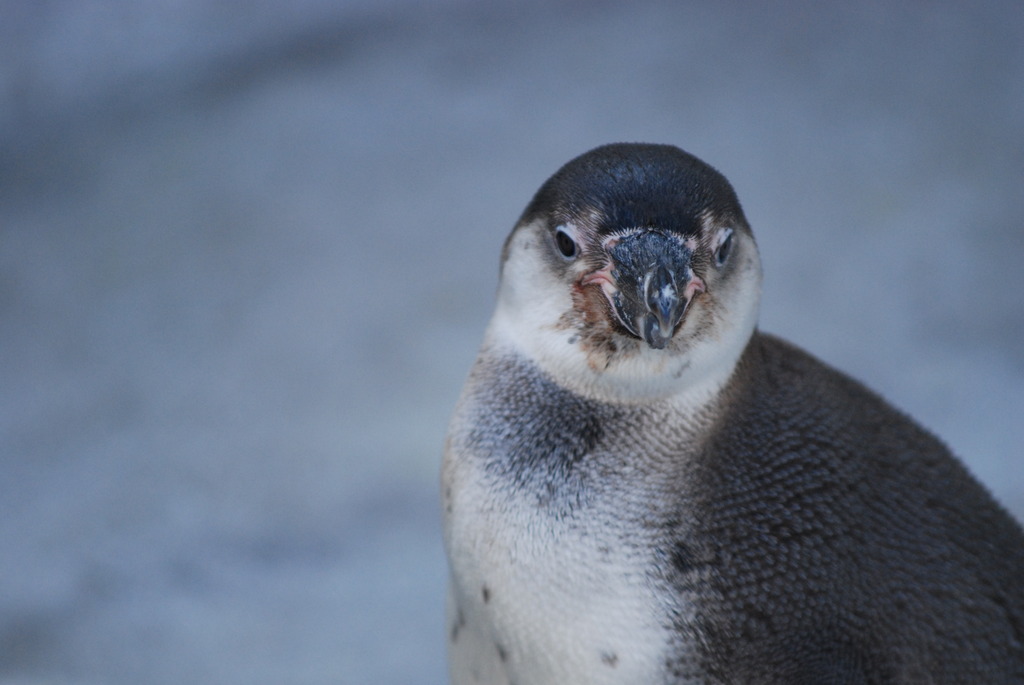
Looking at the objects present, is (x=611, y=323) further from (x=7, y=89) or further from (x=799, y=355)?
(x=7, y=89)

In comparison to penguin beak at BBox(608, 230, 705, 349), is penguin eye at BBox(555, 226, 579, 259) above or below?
above

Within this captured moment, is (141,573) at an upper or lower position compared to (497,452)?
upper

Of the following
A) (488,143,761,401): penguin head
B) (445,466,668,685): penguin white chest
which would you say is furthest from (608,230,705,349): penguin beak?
(445,466,668,685): penguin white chest

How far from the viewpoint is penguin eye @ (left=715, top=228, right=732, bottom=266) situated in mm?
1062

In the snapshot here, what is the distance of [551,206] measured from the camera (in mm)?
1086

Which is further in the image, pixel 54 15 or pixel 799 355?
pixel 54 15

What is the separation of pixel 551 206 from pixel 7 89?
127cm

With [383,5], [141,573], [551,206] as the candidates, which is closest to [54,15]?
[383,5]

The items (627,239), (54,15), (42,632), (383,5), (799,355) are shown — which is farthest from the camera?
(383,5)

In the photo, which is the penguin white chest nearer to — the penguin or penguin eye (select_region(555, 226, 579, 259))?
the penguin

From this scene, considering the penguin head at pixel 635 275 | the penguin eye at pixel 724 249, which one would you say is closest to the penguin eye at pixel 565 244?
the penguin head at pixel 635 275

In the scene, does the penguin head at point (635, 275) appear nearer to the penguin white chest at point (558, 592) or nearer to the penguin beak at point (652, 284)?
the penguin beak at point (652, 284)

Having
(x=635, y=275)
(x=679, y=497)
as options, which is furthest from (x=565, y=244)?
(x=679, y=497)

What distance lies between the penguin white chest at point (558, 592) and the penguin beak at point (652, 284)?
0.55ft
